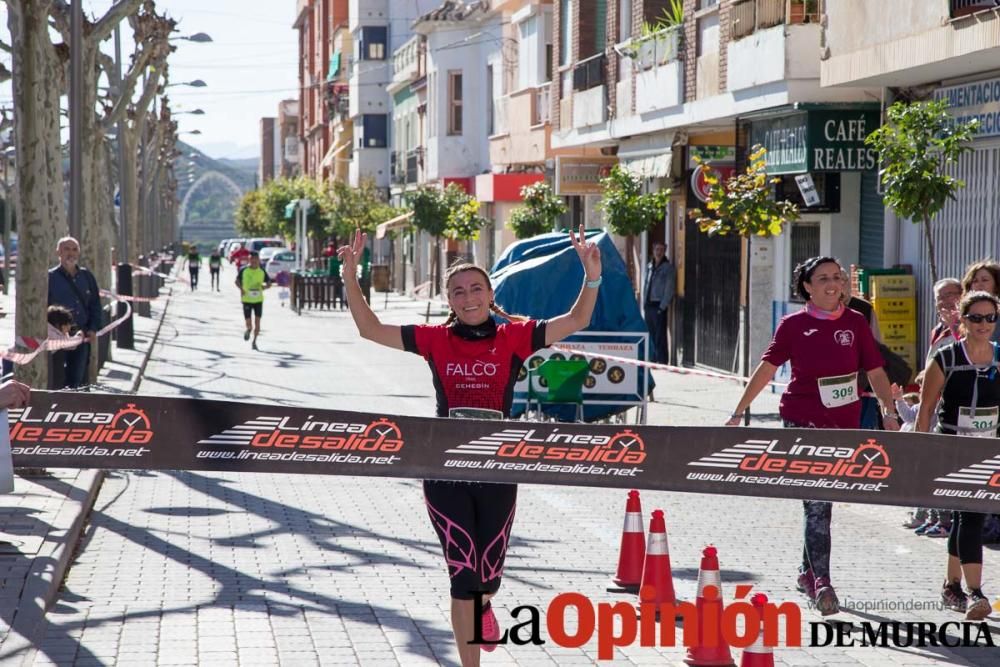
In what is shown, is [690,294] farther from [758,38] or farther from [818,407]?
[818,407]

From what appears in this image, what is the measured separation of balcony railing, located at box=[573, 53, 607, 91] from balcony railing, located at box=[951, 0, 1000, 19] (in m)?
14.4

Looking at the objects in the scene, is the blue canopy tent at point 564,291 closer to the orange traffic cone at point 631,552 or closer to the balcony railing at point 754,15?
the balcony railing at point 754,15

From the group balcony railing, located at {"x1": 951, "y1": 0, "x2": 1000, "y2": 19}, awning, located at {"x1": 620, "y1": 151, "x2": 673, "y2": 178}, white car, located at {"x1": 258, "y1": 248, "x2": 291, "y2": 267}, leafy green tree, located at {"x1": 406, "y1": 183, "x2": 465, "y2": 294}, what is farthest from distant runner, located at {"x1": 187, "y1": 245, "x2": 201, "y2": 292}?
balcony railing, located at {"x1": 951, "y1": 0, "x2": 1000, "y2": 19}

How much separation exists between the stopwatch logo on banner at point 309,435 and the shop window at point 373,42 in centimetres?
7566

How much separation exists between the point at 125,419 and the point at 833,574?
4.17 metres

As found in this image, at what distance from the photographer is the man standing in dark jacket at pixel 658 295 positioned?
2458cm

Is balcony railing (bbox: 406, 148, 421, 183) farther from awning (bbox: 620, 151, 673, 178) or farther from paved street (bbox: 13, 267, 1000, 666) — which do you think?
paved street (bbox: 13, 267, 1000, 666)

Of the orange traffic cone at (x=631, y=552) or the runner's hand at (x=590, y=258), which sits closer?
the runner's hand at (x=590, y=258)

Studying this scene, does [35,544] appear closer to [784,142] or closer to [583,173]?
[784,142]

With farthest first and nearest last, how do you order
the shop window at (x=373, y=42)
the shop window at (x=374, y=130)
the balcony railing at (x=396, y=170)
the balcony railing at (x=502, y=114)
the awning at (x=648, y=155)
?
the shop window at (x=373, y=42) < the shop window at (x=374, y=130) < the balcony railing at (x=396, y=170) < the balcony railing at (x=502, y=114) < the awning at (x=648, y=155)

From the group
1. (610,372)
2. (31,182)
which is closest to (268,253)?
(610,372)

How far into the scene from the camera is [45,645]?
25.0 feet

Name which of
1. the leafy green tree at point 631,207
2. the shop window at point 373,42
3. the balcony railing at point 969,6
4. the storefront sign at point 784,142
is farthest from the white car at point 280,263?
the balcony railing at point 969,6

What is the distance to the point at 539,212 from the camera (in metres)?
36.7
